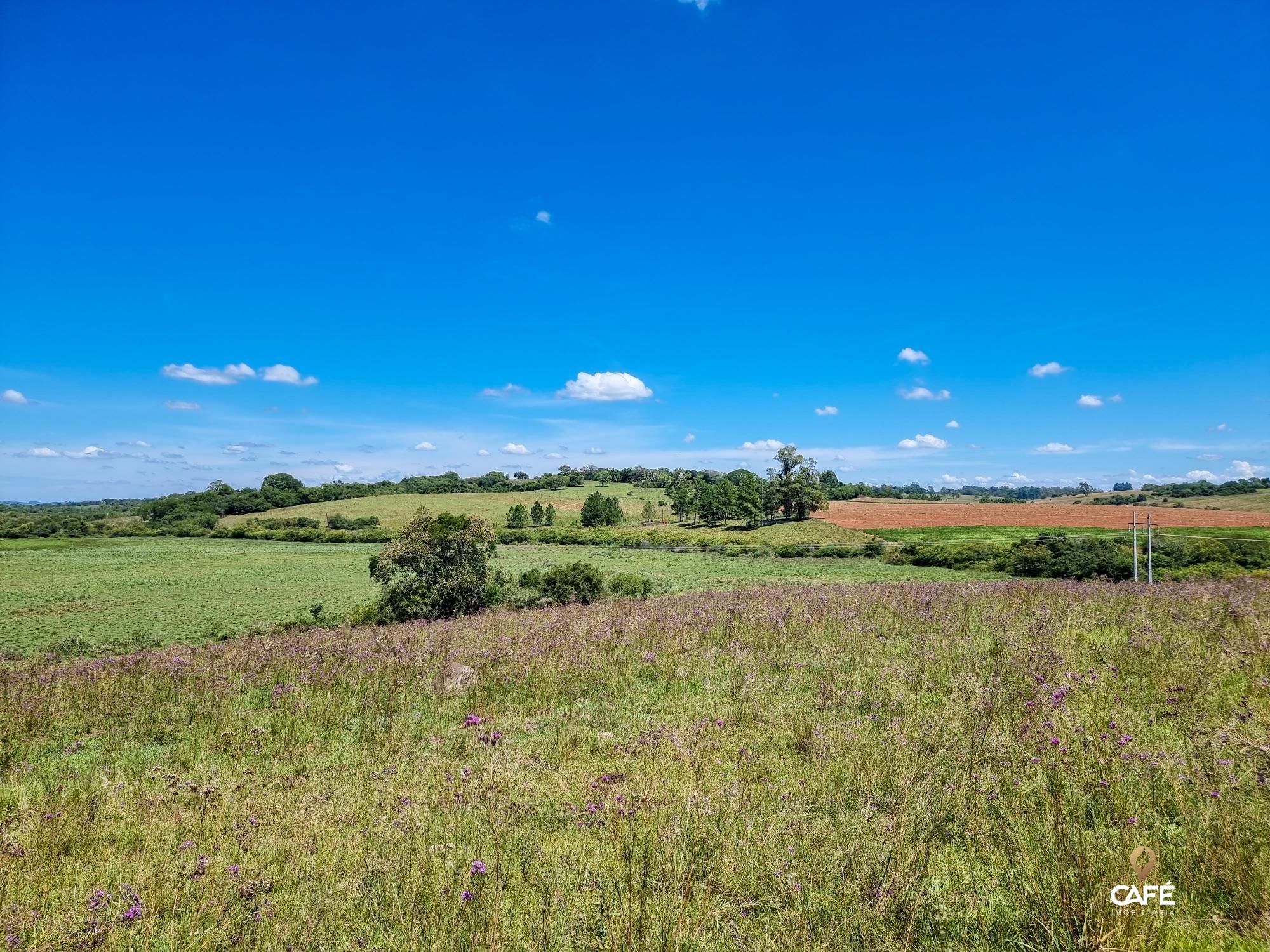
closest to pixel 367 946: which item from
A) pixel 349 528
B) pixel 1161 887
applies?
pixel 1161 887

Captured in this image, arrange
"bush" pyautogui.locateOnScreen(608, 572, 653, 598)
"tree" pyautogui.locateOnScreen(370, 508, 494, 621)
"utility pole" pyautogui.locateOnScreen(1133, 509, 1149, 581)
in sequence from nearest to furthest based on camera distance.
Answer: "tree" pyautogui.locateOnScreen(370, 508, 494, 621) < "utility pole" pyautogui.locateOnScreen(1133, 509, 1149, 581) < "bush" pyautogui.locateOnScreen(608, 572, 653, 598)

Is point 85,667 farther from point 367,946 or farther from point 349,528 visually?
point 349,528

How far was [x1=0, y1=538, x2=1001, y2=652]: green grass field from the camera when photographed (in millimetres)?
28812

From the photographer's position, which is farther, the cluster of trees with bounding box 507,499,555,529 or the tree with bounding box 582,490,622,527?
the tree with bounding box 582,490,622,527

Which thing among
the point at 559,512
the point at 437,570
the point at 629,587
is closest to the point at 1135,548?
the point at 629,587

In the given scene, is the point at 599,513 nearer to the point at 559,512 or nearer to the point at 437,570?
the point at 559,512

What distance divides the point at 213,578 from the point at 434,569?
41.3 metres

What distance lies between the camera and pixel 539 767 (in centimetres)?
Result: 519

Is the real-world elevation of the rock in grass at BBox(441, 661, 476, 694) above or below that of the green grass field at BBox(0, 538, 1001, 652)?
above

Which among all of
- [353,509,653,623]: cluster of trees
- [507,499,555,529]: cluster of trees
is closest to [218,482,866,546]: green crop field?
[507,499,555,529]: cluster of trees

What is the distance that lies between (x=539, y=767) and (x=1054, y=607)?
33.9 feet

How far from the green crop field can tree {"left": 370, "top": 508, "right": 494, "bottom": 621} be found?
6060 centimetres

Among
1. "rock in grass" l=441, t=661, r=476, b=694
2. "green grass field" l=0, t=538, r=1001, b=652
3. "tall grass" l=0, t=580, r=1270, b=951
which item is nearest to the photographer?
"tall grass" l=0, t=580, r=1270, b=951

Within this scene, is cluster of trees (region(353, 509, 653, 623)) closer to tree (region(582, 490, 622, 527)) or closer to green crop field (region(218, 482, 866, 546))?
green crop field (region(218, 482, 866, 546))
